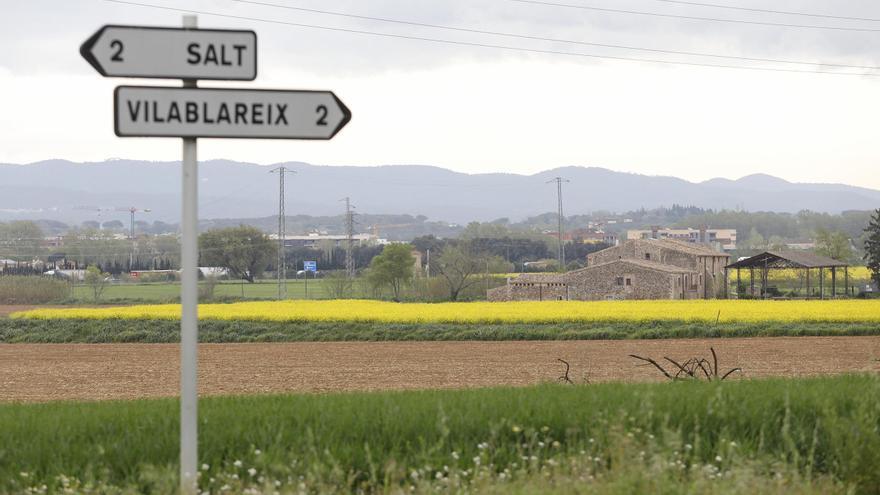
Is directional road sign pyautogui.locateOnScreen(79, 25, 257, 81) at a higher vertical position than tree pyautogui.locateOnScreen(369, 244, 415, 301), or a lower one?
higher

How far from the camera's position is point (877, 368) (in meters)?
27.1

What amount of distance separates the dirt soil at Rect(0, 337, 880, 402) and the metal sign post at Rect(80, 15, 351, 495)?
52.0 feet

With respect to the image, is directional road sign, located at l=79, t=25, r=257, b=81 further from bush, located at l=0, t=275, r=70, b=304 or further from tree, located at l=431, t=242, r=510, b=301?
bush, located at l=0, t=275, r=70, b=304

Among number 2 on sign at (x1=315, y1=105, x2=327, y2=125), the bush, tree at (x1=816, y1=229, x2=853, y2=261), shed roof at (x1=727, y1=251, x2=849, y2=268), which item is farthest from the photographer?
tree at (x1=816, y1=229, x2=853, y2=261)

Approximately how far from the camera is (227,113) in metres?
7.70

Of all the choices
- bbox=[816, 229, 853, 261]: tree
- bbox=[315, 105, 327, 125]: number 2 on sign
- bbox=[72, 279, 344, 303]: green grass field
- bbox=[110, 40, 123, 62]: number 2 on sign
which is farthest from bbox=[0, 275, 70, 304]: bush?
bbox=[315, 105, 327, 125]: number 2 on sign

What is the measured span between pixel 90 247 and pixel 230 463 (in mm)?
133615

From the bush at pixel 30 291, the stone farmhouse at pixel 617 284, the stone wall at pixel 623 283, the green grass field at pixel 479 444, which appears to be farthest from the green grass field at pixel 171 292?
the green grass field at pixel 479 444

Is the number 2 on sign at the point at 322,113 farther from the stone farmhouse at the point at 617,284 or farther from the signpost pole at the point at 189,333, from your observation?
the stone farmhouse at the point at 617,284

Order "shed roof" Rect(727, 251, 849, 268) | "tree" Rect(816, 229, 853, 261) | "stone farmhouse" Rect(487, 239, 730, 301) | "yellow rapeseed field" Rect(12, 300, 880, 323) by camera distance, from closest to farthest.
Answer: "yellow rapeseed field" Rect(12, 300, 880, 323) → "shed roof" Rect(727, 251, 849, 268) → "stone farmhouse" Rect(487, 239, 730, 301) → "tree" Rect(816, 229, 853, 261)

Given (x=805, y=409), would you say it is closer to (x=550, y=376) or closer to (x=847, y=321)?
(x=550, y=376)

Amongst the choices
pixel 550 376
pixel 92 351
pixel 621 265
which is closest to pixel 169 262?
pixel 621 265

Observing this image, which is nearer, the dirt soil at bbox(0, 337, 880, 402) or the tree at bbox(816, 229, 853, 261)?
the dirt soil at bbox(0, 337, 880, 402)

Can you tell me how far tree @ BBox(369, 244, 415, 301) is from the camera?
284 ft
